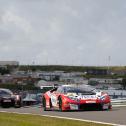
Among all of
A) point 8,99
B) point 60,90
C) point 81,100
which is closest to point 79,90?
point 60,90

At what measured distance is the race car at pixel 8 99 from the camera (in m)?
27.9

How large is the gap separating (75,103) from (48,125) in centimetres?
617

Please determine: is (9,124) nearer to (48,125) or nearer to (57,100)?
(48,125)

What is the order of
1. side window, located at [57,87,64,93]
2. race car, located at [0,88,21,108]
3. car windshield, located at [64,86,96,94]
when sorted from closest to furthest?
car windshield, located at [64,86,96,94], side window, located at [57,87,64,93], race car, located at [0,88,21,108]

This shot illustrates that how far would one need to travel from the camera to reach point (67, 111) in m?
20.3

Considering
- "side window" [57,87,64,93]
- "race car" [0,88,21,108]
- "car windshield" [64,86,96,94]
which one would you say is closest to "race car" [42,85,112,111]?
"car windshield" [64,86,96,94]

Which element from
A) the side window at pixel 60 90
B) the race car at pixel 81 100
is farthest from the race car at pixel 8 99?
the race car at pixel 81 100

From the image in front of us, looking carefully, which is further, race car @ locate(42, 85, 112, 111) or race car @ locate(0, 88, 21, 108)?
race car @ locate(0, 88, 21, 108)

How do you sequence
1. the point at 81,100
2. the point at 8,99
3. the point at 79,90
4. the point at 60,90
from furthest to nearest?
the point at 8,99
the point at 60,90
the point at 79,90
the point at 81,100

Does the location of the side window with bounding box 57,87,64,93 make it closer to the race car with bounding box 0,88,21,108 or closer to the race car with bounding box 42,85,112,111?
the race car with bounding box 42,85,112,111

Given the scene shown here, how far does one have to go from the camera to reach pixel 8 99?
92.4ft

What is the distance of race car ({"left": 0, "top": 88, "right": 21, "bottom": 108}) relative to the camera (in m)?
27.9

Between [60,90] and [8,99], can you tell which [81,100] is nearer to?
[60,90]

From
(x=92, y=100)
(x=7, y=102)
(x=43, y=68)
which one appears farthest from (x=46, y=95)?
(x=43, y=68)
